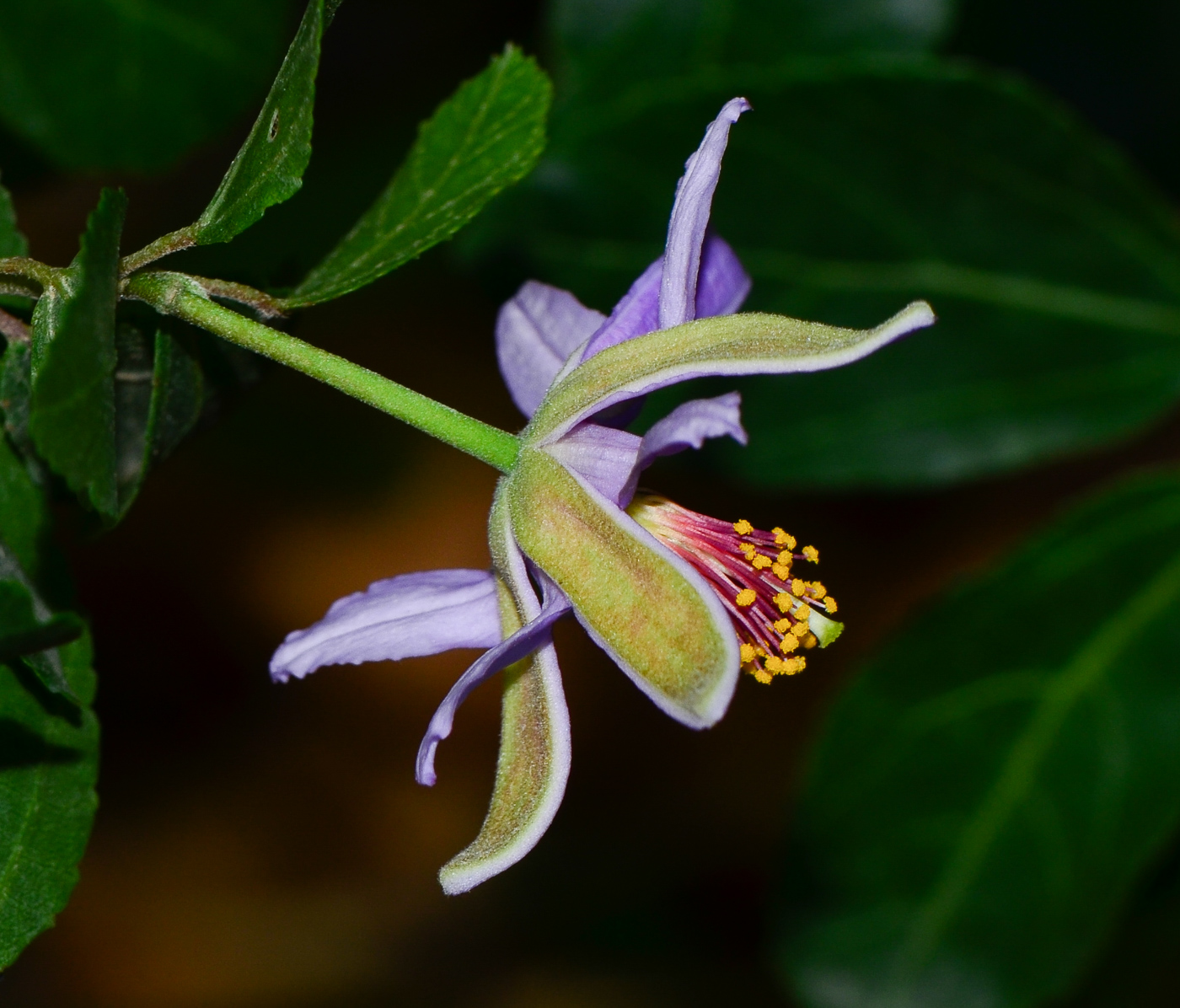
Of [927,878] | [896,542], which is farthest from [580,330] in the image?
[896,542]

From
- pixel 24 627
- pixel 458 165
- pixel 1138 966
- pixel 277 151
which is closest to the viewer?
pixel 24 627

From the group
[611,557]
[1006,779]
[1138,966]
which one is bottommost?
[1138,966]

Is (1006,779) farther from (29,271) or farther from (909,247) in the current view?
(29,271)

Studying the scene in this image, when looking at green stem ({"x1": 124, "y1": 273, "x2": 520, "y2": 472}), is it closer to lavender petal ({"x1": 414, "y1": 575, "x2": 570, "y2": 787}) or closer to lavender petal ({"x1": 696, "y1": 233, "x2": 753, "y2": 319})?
lavender petal ({"x1": 414, "y1": 575, "x2": 570, "y2": 787})

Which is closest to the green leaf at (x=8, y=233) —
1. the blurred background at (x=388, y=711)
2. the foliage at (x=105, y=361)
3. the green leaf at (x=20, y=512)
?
the foliage at (x=105, y=361)

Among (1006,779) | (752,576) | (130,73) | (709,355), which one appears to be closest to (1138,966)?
(1006,779)

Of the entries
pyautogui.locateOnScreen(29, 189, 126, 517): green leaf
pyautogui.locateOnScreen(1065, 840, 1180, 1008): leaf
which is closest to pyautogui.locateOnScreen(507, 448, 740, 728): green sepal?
pyautogui.locateOnScreen(29, 189, 126, 517): green leaf

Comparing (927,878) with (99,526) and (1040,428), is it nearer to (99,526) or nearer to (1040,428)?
(1040,428)
